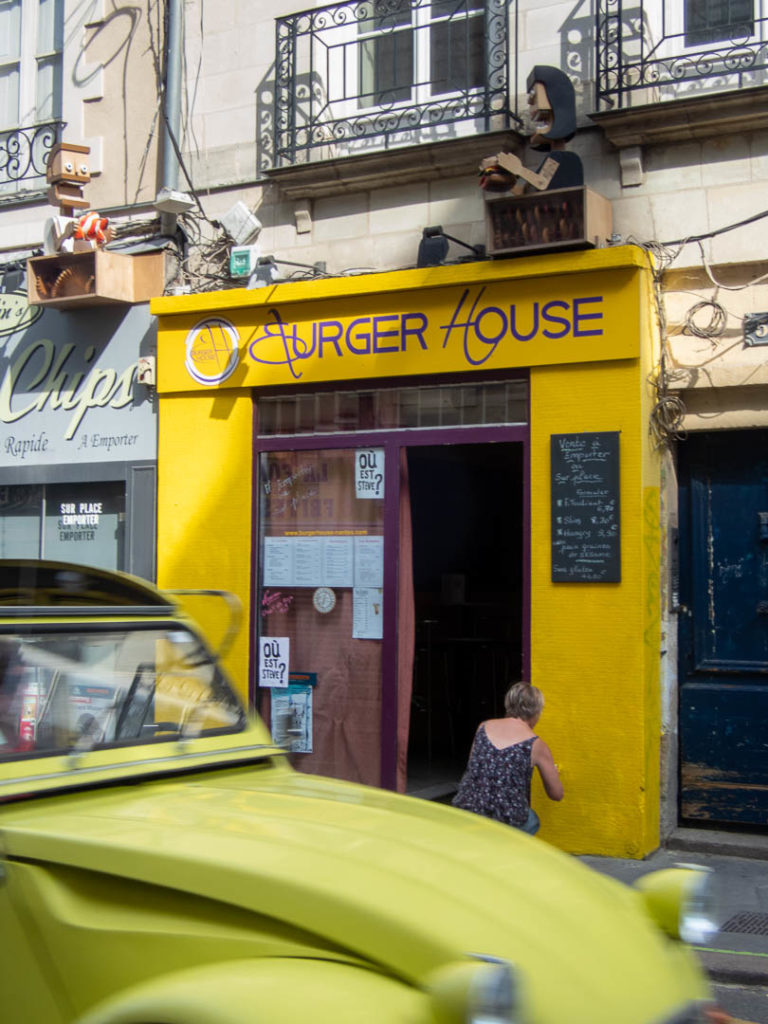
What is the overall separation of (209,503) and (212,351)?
1.22 meters

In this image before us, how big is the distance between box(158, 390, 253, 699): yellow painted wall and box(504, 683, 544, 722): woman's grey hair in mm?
3217

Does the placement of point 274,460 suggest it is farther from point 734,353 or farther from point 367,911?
point 367,911

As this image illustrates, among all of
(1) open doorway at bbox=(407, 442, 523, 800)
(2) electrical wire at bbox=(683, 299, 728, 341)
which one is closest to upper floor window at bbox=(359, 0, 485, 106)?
(2) electrical wire at bbox=(683, 299, 728, 341)

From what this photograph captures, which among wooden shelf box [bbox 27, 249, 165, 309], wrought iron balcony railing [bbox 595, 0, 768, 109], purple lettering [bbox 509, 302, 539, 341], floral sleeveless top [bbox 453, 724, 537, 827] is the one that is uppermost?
wrought iron balcony railing [bbox 595, 0, 768, 109]

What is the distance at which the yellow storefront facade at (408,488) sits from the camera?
26.2 ft

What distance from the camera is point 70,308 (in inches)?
424

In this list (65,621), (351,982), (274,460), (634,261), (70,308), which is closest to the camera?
(351,982)

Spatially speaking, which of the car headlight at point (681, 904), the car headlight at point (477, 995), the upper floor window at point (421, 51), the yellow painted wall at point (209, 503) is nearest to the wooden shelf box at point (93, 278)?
the yellow painted wall at point (209, 503)

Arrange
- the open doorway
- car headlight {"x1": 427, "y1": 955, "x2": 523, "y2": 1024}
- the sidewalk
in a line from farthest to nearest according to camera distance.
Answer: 1. the open doorway
2. the sidewalk
3. car headlight {"x1": 427, "y1": 955, "x2": 523, "y2": 1024}

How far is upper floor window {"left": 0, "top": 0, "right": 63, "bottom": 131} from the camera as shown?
1160cm

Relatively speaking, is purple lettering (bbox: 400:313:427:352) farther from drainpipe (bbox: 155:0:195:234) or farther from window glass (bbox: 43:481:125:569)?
window glass (bbox: 43:481:125:569)

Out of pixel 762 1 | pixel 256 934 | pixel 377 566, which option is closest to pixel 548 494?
pixel 377 566

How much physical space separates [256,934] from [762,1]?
25.1ft

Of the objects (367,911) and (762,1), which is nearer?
(367,911)
